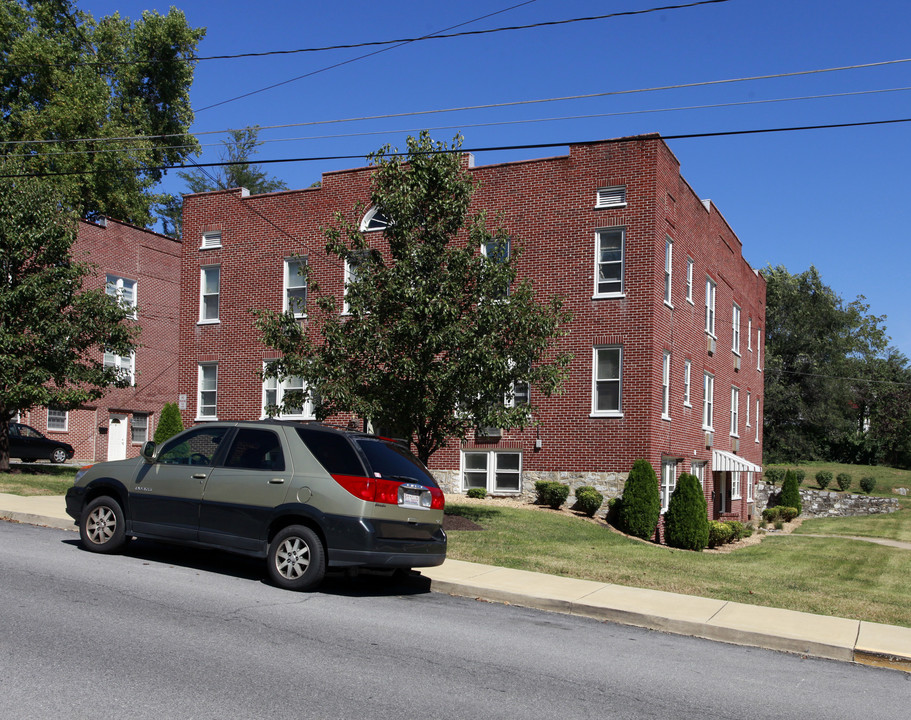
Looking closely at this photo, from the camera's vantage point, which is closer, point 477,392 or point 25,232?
point 477,392

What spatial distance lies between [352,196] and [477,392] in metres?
12.5

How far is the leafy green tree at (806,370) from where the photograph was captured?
61.1 m

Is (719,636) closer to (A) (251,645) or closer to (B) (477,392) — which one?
(A) (251,645)

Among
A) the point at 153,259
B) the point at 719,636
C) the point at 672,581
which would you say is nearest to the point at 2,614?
the point at 719,636

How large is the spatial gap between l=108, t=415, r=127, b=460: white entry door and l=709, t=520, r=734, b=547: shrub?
81.0ft

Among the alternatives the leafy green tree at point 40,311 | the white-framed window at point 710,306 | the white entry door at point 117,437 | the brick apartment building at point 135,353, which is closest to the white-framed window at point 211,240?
the leafy green tree at point 40,311

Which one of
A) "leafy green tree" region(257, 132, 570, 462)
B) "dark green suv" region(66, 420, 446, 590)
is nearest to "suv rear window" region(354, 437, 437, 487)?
"dark green suv" region(66, 420, 446, 590)

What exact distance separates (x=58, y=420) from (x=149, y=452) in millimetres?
28150

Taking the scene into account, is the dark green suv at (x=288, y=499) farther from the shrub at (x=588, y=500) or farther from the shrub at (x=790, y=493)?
the shrub at (x=790, y=493)

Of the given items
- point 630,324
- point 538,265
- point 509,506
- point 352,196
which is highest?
point 352,196

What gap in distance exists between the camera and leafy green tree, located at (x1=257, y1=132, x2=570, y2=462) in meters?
16.0

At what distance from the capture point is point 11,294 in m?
21.4

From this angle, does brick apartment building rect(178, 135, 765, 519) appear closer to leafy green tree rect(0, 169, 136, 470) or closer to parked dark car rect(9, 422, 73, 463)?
leafy green tree rect(0, 169, 136, 470)

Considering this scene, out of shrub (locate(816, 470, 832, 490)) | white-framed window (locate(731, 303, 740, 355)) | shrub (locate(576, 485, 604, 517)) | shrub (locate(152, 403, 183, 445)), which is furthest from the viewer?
shrub (locate(816, 470, 832, 490))
